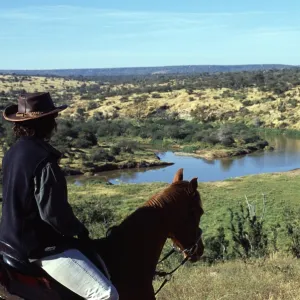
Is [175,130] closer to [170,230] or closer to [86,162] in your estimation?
[86,162]

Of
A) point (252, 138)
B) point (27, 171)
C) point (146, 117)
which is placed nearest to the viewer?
point (27, 171)

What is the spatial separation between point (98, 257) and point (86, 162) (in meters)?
42.3

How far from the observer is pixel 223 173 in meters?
42.8

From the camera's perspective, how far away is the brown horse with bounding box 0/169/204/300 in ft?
11.8

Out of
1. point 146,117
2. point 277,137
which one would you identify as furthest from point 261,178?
point 146,117

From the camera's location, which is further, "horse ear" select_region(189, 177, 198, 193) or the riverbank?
the riverbank

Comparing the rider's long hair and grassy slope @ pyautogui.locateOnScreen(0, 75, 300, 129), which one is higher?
the rider's long hair

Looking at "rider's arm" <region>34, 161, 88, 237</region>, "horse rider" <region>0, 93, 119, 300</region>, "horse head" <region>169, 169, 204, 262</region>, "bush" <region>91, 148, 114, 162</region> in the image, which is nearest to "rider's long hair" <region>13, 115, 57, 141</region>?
"horse rider" <region>0, 93, 119, 300</region>

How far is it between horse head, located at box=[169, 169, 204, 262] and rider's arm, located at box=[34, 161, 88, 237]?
1359mm

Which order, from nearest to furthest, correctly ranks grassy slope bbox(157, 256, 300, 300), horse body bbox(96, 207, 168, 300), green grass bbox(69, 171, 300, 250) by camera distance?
1. horse body bbox(96, 207, 168, 300)
2. grassy slope bbox(157, 256, 300, 300)
3. green grass bbox(69, 171, 300, 250)

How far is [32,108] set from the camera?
3025 millimetres

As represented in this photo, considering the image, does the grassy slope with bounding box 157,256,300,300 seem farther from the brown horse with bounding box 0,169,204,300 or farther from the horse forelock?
the horse forelock

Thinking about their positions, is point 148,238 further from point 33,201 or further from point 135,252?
point 33,201

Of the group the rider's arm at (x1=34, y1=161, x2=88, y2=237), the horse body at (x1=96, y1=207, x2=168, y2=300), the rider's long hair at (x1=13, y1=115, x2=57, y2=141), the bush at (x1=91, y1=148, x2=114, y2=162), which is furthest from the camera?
the bush at (x1=91, y1=148, x2=114, y2=162)
